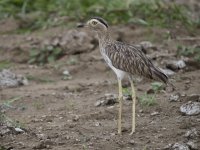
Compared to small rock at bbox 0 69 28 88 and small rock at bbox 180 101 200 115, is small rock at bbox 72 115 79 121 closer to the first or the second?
small rock at bbox 180 101 200 115

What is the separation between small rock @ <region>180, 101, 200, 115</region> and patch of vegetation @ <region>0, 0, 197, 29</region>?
149 inches

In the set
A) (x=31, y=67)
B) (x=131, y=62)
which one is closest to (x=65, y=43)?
(x=31, y=67)

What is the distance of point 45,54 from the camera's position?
1052cm

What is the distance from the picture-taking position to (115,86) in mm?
9031

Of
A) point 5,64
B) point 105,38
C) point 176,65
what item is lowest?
point 5,64

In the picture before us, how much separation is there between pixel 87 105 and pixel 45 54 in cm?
266

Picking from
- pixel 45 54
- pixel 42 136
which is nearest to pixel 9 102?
pixel 42 136

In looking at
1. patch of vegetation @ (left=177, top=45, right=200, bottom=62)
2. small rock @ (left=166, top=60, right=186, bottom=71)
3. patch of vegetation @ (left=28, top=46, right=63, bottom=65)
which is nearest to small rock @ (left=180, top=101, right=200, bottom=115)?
small rock @ (left=166, top=60, right=186, bottom=71)

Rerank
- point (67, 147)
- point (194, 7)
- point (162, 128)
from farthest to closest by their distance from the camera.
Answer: point (194, 7), point (162, 128), point (67, 147)

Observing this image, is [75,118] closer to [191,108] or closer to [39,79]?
[191,108]

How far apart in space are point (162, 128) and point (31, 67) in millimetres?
3828

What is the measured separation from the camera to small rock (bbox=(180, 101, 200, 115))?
7.09 metres

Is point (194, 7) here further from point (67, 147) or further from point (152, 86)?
point (67, 147)

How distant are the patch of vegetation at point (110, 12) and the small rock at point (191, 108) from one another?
3788 mm
